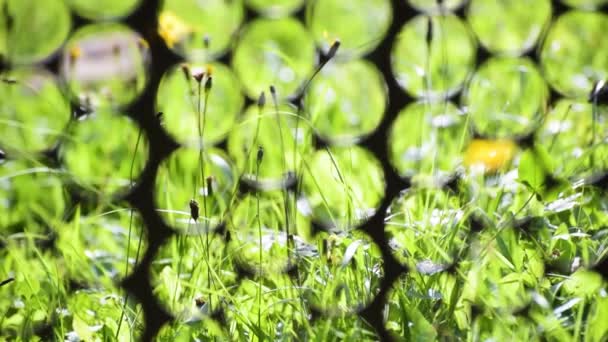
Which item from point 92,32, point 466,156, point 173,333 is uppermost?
point 92,32

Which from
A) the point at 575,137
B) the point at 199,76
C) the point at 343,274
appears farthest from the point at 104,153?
the point at 575,137

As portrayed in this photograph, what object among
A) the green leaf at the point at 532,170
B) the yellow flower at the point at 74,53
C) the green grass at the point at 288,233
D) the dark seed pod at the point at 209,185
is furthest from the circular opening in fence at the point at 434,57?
the yellow flower at the point at 74,53

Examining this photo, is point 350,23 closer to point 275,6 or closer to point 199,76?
point 275,6

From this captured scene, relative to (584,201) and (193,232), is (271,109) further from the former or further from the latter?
(584,201)

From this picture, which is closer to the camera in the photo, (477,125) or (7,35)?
(7,35)

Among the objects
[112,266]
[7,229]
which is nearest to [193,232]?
[112,266]

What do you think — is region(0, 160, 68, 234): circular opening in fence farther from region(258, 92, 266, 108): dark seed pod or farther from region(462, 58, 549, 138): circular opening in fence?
region(462, 58, 549, 138): circular opening in fence
